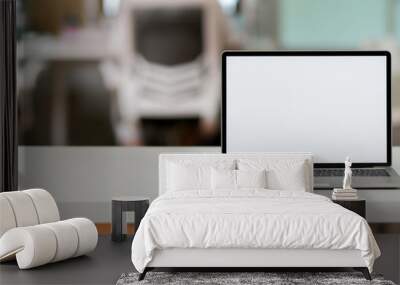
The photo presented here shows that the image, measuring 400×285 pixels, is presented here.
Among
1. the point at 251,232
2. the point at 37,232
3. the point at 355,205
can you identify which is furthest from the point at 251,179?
the point at 37,232

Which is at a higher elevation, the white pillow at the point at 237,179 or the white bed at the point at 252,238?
the white pillow at the point at 237,179

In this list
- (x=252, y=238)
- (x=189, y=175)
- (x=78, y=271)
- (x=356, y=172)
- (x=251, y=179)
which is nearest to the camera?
(x=252, y=238)

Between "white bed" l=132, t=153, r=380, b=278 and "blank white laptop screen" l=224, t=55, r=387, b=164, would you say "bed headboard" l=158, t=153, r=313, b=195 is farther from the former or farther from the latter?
"white bed" l=132, t=153, r=380, b=278

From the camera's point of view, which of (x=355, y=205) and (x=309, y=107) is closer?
(x=355, y=205)

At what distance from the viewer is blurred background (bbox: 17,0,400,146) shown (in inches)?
Answer: 310

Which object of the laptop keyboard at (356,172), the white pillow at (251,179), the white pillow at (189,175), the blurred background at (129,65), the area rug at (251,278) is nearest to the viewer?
the area rug at (251,278)

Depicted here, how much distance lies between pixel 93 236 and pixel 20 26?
10.4 ft

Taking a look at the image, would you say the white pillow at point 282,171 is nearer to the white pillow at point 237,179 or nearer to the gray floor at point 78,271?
the white pillow at point 237,179

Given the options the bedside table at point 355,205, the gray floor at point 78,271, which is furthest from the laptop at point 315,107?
the gray floor at point 78,271

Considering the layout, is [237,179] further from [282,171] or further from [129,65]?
[129,65]

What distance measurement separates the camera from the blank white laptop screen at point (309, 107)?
745 centimetres

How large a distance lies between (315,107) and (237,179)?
4.67 feet

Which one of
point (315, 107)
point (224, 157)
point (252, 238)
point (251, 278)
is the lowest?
point (251, 278)

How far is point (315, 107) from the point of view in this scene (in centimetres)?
748
